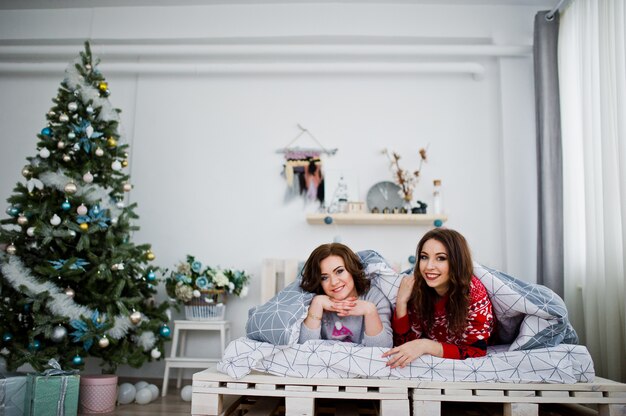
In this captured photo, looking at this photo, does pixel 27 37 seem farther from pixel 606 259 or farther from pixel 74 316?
pixel 606 259

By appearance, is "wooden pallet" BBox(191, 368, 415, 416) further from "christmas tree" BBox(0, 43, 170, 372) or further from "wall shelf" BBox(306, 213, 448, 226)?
"wall shelf" BBox(306, 213, 448, 226)

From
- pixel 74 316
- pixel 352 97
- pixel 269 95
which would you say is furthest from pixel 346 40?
pixel 74 316

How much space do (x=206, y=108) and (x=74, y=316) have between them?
1.85 meters

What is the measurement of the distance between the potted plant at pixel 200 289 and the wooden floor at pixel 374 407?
1.78 feet

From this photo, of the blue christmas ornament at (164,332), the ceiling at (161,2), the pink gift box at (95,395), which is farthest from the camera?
the ceiling at (161,2)

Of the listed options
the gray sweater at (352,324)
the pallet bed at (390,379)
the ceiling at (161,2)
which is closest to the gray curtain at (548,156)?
the ceiling at (161,2)

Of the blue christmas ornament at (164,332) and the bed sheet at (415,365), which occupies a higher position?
the bed sheet at (415,365)

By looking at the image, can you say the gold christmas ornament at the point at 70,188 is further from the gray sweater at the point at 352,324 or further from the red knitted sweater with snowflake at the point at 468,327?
the red knitted sweater with snowflake at the point at 468,327

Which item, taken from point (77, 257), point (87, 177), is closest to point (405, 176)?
point (87, 177)

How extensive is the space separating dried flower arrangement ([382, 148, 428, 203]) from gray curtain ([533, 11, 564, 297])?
799 mm

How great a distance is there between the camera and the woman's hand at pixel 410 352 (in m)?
1.77

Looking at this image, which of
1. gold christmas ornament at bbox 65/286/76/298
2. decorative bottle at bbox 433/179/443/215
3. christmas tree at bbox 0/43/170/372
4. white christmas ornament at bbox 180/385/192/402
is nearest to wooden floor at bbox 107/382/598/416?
white christmas ornament at bbox 180/385/192/402

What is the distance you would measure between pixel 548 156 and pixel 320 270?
196cm

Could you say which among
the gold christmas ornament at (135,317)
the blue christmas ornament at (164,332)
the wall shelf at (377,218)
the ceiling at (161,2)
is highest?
the ceiling at (161,2)
